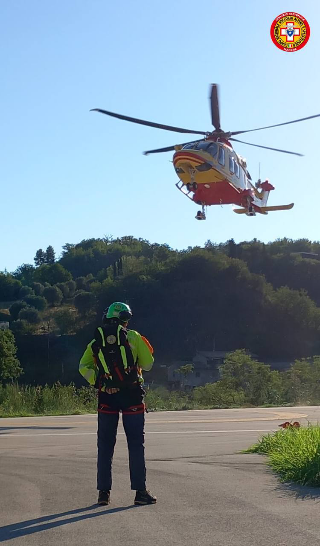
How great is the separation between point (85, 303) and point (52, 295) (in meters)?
24.5

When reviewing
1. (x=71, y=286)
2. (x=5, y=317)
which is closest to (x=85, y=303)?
(x=5, y=317)

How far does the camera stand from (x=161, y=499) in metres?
7.24

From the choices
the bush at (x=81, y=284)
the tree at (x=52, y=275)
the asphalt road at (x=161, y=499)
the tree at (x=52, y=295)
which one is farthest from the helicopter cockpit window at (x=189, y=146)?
the tree at (x=52, y=275)

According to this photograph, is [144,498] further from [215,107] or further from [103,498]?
[215,107]

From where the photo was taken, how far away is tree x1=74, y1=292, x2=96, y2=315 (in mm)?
87537

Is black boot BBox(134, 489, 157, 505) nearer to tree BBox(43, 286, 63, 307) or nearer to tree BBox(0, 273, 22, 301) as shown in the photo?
tree BBox(43, 286, 63, 307)

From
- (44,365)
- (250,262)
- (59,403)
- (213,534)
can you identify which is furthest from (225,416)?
(250,262)

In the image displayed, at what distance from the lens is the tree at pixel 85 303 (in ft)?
287

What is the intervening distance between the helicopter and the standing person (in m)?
22.1

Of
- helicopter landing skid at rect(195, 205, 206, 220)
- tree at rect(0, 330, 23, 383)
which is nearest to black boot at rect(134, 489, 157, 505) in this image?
helicopter landing skid at rect(195, 205, 206, 220)

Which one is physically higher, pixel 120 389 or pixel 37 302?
pixel 37 302

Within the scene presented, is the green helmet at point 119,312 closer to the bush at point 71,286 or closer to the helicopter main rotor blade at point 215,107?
the helicopter main rotor blade at point 215,107

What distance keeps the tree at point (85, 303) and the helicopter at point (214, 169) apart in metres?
55.6

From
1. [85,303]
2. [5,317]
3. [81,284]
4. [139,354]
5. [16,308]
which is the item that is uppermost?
[81,284]
